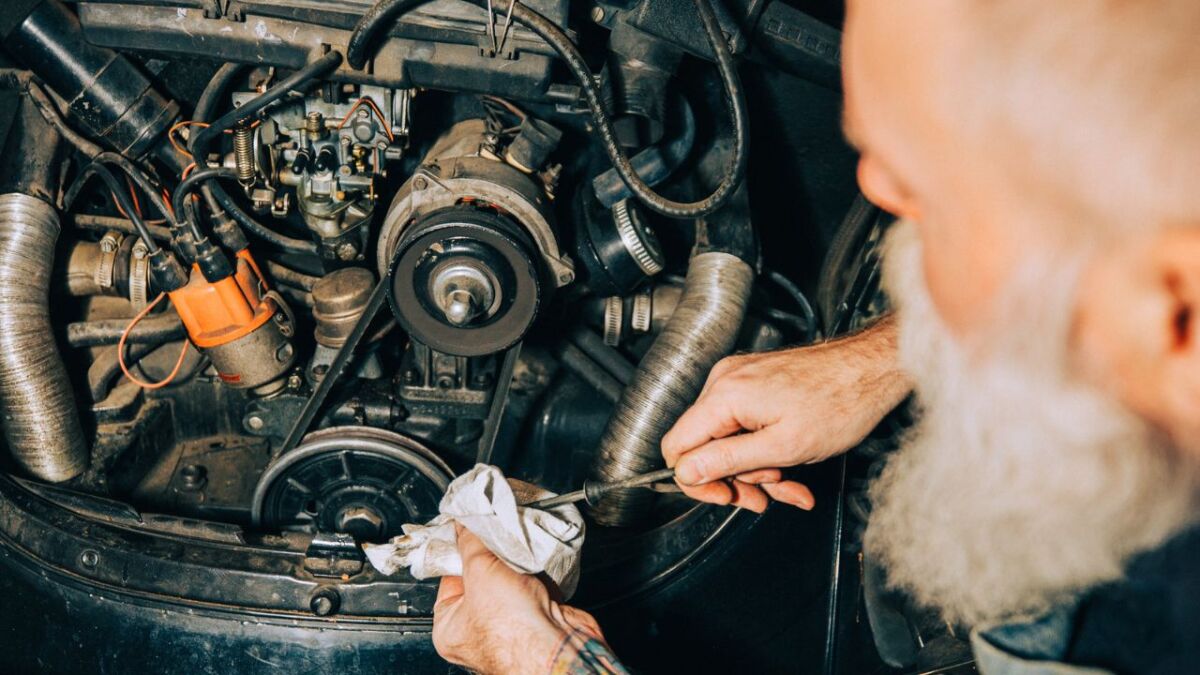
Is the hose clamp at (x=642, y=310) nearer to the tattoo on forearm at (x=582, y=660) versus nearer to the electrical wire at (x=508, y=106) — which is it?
the electrical wire at (x=508, y=106)

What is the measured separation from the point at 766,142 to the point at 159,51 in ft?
3.89

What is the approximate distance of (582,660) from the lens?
1033mm

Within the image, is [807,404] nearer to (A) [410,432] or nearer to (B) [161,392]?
(A) [410,432]

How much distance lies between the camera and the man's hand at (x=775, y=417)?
112 centimetres

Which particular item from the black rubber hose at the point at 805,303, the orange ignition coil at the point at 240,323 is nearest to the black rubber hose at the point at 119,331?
the orange ignition coil at the point at 240,323

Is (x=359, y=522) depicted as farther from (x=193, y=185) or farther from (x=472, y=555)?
(x=193, y=185)

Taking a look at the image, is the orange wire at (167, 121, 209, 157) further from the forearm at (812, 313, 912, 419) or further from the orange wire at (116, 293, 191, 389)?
the forearm at (812, 313, 912, 419)

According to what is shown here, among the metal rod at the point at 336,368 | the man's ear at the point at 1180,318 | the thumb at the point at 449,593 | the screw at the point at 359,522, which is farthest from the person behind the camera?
the screw at the point at 359,522

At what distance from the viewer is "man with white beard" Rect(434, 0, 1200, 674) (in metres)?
0.55

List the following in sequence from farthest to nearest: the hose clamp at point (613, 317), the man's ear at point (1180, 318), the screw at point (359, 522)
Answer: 1. the hose clamp at point (613, 317)
2. the screw at point (359, 522)
3. the man's ear at point (1180, 318)

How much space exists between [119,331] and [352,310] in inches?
19.5

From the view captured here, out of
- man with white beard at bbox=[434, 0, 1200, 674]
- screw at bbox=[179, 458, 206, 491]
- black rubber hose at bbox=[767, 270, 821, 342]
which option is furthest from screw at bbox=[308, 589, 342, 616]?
black rubber hose at bbox=[767, 270, 821, 342]

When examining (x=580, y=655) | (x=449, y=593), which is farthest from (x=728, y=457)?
(x=449, y=593)

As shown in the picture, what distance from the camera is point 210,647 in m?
1.33
